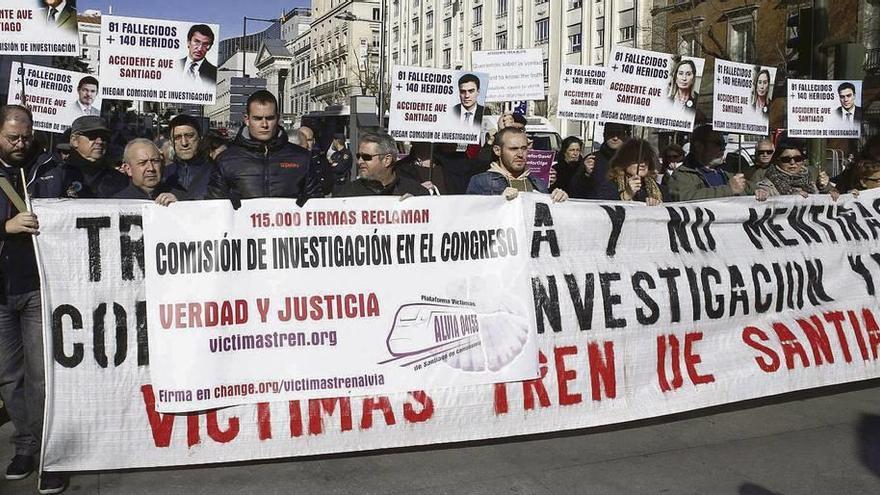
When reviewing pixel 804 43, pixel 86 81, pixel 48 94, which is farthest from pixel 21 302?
pixel 86 81

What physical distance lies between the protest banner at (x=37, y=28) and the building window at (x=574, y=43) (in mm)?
40191

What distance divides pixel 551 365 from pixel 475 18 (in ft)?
178

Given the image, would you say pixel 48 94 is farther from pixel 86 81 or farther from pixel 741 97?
pixel 741 97

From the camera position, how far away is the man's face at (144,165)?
5367mm

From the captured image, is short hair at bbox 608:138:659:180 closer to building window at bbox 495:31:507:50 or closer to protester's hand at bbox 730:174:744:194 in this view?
protester's hand at bbox 730:174:744:194

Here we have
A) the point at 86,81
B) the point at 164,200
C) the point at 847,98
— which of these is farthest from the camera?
the point at 86,81

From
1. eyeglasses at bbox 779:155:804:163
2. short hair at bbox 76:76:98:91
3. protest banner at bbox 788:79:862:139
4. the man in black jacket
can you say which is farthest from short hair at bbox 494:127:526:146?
short hair at bbox 76:76:98:91

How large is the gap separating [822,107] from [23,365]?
7338mm

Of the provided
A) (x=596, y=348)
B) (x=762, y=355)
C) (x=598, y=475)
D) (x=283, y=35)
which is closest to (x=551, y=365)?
(x=596, y=348)

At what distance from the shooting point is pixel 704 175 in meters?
7.30

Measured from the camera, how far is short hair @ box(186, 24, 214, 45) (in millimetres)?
7949

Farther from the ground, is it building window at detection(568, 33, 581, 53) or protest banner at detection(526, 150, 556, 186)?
building window at detection(568, 33, 581, 53)

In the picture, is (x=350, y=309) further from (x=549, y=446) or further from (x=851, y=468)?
(x=851, y=468)

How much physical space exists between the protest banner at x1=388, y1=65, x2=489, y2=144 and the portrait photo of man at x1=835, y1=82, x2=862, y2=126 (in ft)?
10.9
